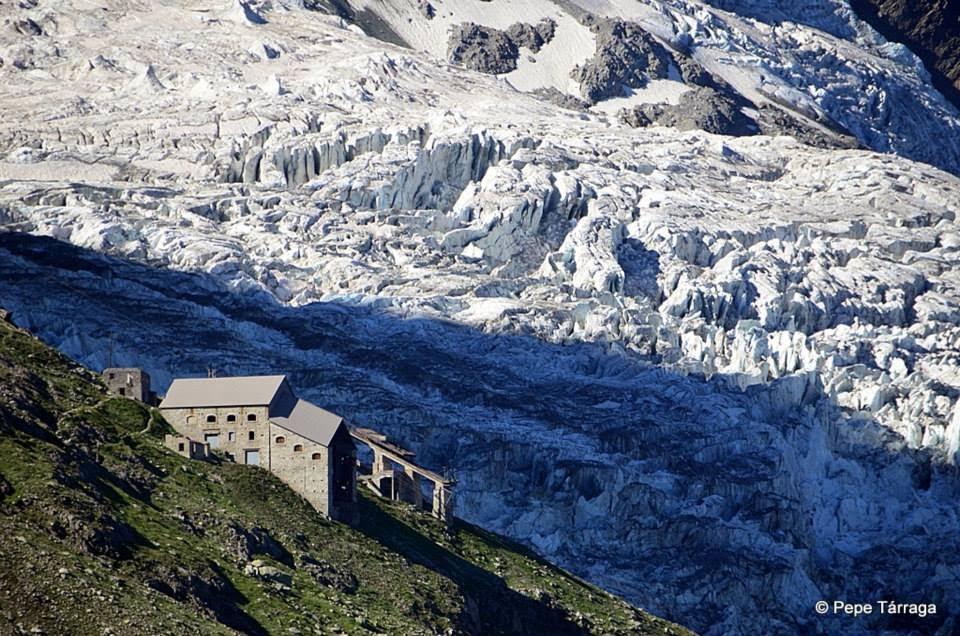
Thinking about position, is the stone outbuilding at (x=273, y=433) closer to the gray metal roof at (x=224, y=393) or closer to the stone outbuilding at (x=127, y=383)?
the gray metal roof at (x=224, y=393)

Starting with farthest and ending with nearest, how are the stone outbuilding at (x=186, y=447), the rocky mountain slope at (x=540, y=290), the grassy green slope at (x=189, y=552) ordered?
the rocky mountain slope at (x=540, y=290)
the stone outbuilding at (x=186, y=447)
the grassy green slope at (x=189, y=552)

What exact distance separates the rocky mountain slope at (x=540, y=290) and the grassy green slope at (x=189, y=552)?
3930cm

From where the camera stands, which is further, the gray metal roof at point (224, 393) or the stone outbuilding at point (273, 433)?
the gray metal roof at point (224, 393)

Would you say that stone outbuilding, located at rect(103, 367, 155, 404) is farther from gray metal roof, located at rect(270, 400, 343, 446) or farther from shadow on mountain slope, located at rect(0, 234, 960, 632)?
shadow on mountain slope, located at rect(0, 234, 960, 632)

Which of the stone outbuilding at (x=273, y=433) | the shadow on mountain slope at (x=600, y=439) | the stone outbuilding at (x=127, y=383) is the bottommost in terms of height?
the shadow on mountain slope at (x=600, y=439)

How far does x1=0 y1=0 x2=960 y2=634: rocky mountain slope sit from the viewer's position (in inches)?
5118

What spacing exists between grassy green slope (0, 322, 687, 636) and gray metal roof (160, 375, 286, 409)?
1.17 metres

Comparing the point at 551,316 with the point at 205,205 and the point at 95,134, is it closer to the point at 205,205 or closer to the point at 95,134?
the point at 205,205

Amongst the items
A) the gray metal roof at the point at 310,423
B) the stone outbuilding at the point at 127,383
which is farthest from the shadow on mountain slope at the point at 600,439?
the gray metal roof at the point at 310,423

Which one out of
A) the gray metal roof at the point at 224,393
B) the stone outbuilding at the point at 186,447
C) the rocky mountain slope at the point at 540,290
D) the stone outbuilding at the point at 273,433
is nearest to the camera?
the stone outbuilding at the point at 186,447

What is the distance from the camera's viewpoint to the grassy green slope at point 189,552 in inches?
2320

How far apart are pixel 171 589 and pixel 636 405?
7883 cm

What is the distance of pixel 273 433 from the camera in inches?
3041

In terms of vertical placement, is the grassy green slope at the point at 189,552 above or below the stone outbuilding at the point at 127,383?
above
